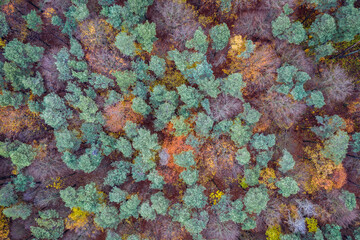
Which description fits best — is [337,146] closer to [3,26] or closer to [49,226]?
[49,226]

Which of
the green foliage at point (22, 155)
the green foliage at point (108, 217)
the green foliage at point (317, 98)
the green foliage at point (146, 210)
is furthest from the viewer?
the green foliage at point (317, 98)

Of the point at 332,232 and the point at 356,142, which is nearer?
the point at 332,232

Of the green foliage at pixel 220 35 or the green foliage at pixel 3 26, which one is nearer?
the green foliage at pixel 220 35

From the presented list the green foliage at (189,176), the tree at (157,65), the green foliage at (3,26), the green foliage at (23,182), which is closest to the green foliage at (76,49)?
the green foliage at (3,26)

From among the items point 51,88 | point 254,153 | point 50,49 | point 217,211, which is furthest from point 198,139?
point 50,49

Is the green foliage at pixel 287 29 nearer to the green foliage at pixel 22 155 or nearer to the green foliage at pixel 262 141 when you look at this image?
the green foliage at pixel 262 141

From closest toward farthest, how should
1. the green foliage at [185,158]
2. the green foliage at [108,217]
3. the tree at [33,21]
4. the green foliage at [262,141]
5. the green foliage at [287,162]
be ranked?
the green foliage at [185,158] → the green foliage at [108,217] → the green foliage at [287,162] → the green foliage at [262,141] → the tree at [33,21]

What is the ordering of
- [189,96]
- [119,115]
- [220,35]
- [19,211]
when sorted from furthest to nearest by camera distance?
[119,115]
[19,211]
[220,35]
[189,96]

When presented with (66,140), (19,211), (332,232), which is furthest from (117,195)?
(332,232)
